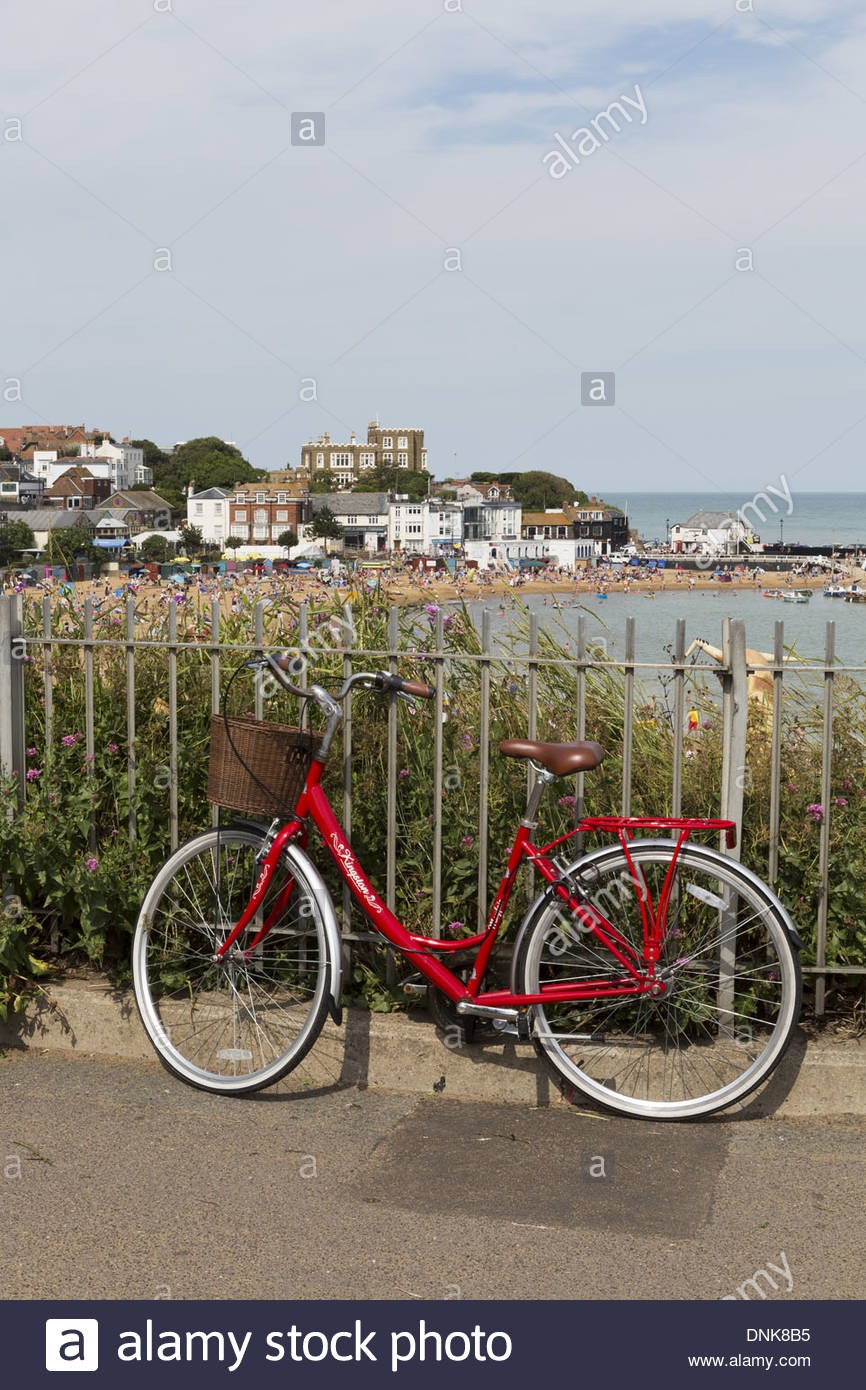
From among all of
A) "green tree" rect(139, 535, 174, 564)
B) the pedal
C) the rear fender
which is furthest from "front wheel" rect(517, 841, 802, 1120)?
"green tree" rect(139, 535, 174, 564)

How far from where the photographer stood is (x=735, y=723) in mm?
4453

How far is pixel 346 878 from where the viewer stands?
4480mm

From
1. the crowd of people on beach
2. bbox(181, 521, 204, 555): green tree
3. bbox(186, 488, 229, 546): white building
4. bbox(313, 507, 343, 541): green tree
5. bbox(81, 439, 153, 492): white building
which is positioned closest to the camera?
the crowd of people on beach

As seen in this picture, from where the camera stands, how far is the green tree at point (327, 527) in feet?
438

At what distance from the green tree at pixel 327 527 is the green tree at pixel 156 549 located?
45.4 feet

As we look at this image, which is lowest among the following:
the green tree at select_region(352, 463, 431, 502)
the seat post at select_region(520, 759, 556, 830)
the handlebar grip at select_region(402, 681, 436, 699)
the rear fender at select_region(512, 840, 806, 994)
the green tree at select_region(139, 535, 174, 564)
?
the rear fender at select_region(512, 840, 806, 994)

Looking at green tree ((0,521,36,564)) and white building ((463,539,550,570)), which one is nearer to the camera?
green tree ((0,521,36,564))

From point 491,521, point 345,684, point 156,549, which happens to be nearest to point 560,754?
point 345,684

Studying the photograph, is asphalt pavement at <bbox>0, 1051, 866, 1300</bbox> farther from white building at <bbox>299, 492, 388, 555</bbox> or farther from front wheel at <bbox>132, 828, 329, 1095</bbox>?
white building at <bbox>299, 492, 388, 555</bbox>

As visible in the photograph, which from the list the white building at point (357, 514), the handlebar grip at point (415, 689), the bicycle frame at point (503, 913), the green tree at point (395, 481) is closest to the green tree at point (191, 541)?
the white building at point (357, 514)

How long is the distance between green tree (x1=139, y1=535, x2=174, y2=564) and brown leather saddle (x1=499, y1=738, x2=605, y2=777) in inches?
4530

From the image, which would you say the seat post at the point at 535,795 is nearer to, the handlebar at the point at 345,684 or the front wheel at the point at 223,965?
the handlebar at the point at 345,684

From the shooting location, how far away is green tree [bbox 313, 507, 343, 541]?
133 meters
